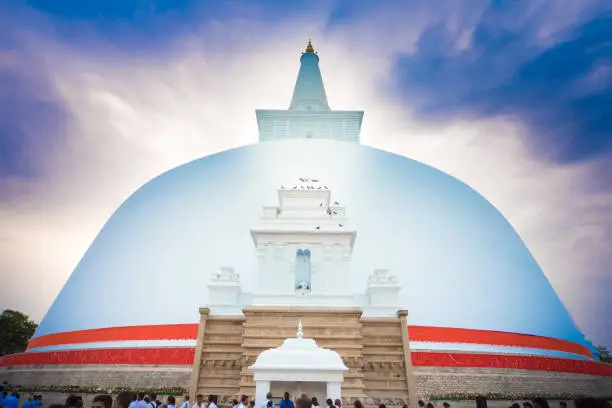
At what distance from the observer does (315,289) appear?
33.6ft

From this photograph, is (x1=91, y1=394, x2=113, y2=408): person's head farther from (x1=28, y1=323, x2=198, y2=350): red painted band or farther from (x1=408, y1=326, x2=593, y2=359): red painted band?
(x1=408, y1=326, x2=593, y2=359): red painted band

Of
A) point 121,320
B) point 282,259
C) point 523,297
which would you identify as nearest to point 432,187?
point 523,297

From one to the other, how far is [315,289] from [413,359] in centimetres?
399

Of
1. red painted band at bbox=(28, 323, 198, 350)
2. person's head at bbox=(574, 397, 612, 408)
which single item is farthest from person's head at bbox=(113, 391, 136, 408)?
red painted band at bbox=(28, 323, 198, 350)

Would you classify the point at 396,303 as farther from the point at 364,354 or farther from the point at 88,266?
the point at 88,266

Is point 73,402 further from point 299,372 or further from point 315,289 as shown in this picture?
point 315,289

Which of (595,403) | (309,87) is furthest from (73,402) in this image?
(309,87)

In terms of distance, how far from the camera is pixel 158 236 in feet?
48.3

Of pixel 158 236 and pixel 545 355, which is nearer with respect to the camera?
pixel 545 355

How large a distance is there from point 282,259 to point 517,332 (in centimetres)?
823

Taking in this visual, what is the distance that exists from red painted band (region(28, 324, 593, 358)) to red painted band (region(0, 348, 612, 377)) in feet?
1.33

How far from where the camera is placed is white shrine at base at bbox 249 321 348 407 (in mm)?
7766

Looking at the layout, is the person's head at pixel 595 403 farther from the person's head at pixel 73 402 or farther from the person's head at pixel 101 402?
the person's head at pixel 73 402

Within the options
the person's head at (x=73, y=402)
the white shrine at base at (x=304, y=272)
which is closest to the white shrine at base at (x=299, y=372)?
the white shrine at base at (x=304, y=272)
